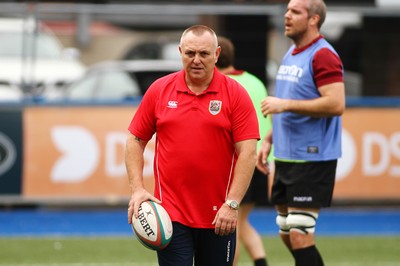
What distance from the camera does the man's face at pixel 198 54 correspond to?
21.4 ft

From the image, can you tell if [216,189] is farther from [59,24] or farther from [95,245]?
[59,24]

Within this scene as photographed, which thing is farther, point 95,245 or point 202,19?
point 202,19

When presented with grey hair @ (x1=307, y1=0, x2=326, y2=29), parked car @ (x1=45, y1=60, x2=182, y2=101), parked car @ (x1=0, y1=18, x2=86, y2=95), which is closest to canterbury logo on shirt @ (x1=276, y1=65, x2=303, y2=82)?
grey hair @ (x1=307, y1=0, x2=326, y2=29)

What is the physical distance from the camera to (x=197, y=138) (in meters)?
6.62

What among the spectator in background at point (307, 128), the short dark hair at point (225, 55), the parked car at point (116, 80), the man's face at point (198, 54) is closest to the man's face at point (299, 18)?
the spectator in background at point (307, 128)

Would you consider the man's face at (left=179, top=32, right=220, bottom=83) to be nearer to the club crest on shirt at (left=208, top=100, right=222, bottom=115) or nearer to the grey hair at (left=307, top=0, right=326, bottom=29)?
the club crest on shirt at (left=208, top=100, right=222, bottom=115)

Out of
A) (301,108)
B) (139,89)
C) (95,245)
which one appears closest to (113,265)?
(95,245)

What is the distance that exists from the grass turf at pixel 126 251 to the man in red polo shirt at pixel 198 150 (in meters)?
4.22

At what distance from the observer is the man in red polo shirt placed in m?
6.59

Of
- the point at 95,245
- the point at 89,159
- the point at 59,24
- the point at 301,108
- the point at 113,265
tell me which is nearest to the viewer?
the point at 301,108

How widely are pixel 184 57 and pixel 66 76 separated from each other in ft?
35.2

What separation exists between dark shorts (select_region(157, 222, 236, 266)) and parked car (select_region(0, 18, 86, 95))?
915 cm

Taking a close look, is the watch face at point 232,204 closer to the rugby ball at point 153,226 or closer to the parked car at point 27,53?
the rugby ball at point 153,226

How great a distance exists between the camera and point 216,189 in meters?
6.68
